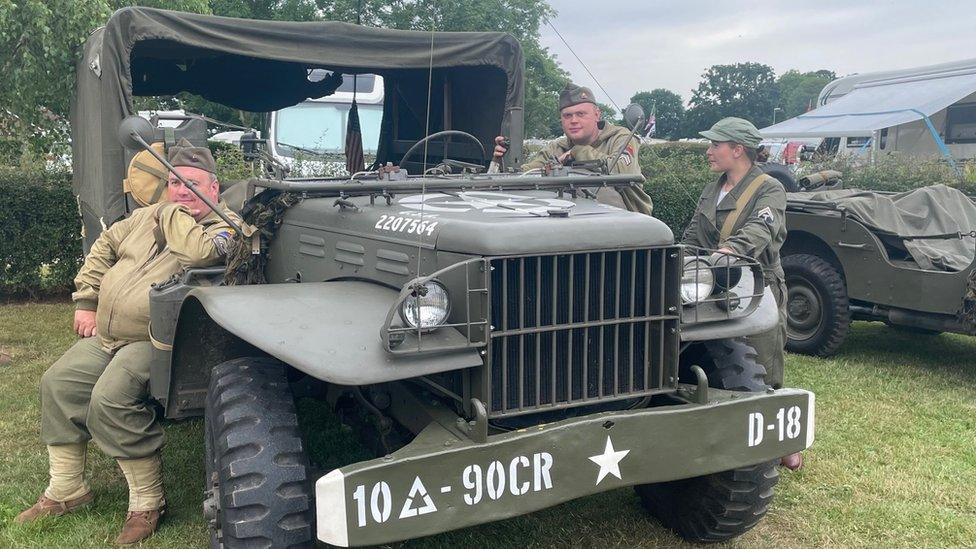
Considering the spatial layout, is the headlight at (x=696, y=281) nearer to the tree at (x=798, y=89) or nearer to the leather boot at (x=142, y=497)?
the leather boot at (x=142, y=497)

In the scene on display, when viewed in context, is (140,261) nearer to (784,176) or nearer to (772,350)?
(772,350)

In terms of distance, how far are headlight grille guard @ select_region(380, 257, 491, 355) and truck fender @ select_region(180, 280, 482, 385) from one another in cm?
3

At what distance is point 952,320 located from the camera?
602 centimetres

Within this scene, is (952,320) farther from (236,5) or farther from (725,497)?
(236,5)

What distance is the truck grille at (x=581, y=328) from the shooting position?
2.83 metres

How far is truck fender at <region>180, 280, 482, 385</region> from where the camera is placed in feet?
8.43

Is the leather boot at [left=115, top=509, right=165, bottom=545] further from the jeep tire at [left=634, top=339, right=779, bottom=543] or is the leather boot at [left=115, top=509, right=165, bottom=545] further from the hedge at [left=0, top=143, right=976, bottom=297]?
the hedge at [left=0, top=143, right=976, bottom=297]

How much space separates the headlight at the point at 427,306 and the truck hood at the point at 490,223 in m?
0.17

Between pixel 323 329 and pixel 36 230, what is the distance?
738cm

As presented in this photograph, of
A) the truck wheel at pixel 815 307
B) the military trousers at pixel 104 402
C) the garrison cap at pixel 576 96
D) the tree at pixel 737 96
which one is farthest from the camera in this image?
the tree at pixel 737 96

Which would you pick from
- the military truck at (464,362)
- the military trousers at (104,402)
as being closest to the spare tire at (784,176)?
the military truck at (464,362)

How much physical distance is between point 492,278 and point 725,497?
4.55 ft

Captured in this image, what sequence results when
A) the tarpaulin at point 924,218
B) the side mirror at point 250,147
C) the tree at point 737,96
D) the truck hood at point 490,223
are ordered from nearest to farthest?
the truck hood at point 490,223
the side mirror at point 250,147
the tarpaulin at point 924,218
the tree at point 737,96

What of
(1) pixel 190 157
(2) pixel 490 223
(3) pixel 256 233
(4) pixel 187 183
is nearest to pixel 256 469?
(2) pixel 490 223
